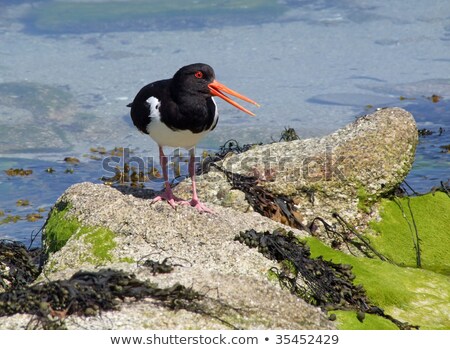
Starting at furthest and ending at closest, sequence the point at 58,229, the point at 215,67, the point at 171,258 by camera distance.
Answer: the point at 215,67 < the point at 58,229 < the point at 171,258

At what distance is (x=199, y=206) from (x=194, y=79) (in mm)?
974

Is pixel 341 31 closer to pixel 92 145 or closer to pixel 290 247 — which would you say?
pixel 92 145

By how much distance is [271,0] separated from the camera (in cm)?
1709

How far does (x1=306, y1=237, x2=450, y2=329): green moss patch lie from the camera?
18.9ft

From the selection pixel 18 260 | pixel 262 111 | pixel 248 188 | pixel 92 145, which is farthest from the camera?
pixel 262 111

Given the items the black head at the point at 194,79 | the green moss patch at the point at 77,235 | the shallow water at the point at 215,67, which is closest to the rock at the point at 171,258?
the green moss patch at the point at 77,235

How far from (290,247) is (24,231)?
3462 millimetres

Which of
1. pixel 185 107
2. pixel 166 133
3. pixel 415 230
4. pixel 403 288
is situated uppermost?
pixel 185 107

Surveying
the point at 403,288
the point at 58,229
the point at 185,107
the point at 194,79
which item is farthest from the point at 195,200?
the point at 403,288

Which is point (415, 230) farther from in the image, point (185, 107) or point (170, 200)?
point (185, 107)

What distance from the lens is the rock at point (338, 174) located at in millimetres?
7516

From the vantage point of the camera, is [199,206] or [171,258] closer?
[171,258]

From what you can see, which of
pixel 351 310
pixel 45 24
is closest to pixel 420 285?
pixel 351 310

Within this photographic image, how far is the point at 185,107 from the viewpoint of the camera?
6820 millimetres
